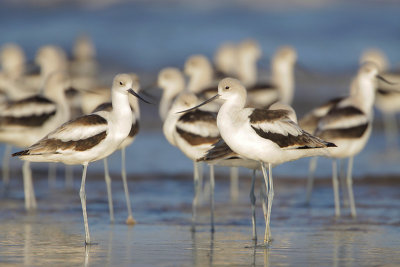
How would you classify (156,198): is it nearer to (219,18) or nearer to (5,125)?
(5,125)

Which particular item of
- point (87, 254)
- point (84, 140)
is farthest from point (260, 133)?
point (87, 254)

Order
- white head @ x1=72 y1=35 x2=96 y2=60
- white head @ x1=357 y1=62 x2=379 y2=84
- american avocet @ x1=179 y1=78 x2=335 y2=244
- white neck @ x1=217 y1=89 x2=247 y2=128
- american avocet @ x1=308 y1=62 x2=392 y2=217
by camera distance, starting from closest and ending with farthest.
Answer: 1. american avocet @ x1=179 y1=78 x2=335 y2=244
2. white neck @ x1=217 y1=89 x2=247 y2=128
3. american avocet @ x1=308 y1=62 x2=392 y2=217
4. white head @ x1=357 y1=62 x2=379 y2=84
5. white head @ x1=72 y1=35 x2=96 y2=60

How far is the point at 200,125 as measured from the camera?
9250mm

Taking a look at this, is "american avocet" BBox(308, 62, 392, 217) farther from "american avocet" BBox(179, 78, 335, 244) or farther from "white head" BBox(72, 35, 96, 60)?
"white head" BBox(72, 35, 96, 60)

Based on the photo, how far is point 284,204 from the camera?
10.7 m

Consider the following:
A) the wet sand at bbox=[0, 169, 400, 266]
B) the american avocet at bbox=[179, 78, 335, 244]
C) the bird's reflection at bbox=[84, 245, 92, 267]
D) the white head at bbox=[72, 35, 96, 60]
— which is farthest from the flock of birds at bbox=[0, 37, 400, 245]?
the white head at bbox=[72, 35, 96, 60]

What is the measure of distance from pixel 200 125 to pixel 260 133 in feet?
5.63

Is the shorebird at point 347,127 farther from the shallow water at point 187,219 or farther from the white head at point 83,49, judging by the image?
the white head at point 83,49

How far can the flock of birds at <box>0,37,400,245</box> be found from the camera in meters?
7.79

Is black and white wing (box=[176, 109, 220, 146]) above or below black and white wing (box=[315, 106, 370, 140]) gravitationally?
below

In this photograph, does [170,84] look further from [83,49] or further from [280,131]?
[83,49]

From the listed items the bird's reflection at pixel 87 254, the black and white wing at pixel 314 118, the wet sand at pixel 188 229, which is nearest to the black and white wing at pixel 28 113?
the wet sand at pixel 188 229

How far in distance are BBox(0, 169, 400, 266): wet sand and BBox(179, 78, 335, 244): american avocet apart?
26.1 inches

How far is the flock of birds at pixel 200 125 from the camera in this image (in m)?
7.79
